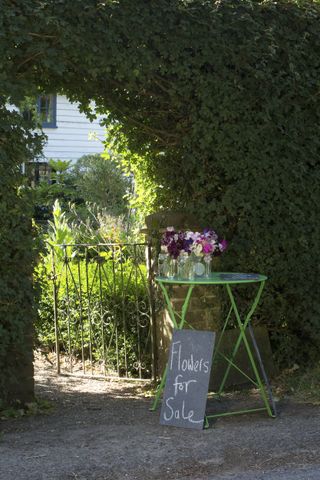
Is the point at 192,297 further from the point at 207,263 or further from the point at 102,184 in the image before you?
the point at 102,184


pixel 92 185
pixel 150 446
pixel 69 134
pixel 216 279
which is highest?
pixel 69 134

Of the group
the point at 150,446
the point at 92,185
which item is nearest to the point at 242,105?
the point at 150,446

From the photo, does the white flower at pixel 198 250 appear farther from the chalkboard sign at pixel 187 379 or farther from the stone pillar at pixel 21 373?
the stone pillar at pixel 21 373

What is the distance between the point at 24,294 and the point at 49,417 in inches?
39.0

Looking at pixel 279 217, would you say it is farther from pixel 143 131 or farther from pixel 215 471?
pixel 215 471

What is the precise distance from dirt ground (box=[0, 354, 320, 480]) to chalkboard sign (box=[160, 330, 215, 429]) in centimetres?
10

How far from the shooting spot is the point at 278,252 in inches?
242

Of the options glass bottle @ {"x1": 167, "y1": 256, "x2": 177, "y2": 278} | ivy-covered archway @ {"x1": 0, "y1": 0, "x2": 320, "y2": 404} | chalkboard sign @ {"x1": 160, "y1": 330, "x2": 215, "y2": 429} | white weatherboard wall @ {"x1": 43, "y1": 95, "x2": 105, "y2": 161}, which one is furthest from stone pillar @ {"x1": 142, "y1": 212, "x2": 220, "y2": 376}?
white weatherboard wall @ {"x1": 43, "y1": 95, "x2": 105, "y2": 161}

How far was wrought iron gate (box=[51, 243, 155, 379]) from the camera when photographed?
724 cm

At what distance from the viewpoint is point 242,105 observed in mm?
6012

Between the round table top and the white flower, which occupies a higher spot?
the white flower

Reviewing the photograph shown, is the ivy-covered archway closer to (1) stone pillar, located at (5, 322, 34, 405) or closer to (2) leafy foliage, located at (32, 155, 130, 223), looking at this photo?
(1) stone pillar, located at (5, 322, 34, 405)

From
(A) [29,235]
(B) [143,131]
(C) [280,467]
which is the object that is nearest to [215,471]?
(C) [280,467]

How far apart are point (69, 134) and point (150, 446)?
41.8 feet
